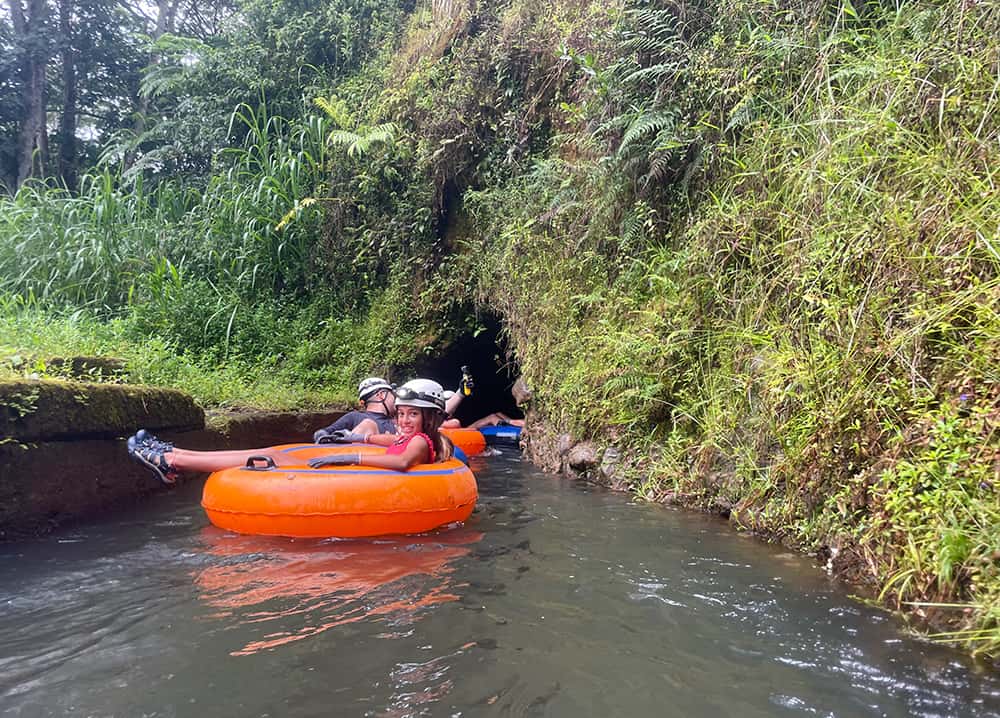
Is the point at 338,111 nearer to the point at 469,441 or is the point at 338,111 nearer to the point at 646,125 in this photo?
the point at 469,441

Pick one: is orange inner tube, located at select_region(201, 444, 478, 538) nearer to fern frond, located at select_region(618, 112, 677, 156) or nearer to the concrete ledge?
the concrete ledge

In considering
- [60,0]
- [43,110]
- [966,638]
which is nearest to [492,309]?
[966,638]

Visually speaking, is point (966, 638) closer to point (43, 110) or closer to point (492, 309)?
point (492, 309)

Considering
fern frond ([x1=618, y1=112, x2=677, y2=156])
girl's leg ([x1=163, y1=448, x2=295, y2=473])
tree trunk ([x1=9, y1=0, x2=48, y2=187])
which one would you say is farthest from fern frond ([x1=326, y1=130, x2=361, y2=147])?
tree trunk ([x1=9, y1=0, x2=48, y2=187])

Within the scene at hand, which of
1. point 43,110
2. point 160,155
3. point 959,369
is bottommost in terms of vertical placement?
point 959,369

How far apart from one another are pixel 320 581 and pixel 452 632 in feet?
3.37

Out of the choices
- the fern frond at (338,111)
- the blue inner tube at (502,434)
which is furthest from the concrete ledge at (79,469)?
the fern frond at (338,111)

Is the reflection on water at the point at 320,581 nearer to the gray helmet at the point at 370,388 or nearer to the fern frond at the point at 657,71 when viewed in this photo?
the gray helmet at the point at 370,388

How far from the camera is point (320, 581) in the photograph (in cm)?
357

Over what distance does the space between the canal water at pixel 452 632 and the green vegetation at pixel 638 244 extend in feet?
1.46

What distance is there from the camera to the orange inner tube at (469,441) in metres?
8.52

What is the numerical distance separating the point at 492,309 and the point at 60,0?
13.5 meters

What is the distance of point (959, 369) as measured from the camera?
3.13m

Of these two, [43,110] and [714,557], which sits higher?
[43,110]
